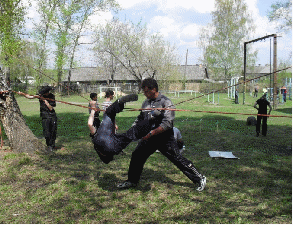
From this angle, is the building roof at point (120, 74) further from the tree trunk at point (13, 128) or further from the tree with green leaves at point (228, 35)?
the tree trunk at point (13, 128)

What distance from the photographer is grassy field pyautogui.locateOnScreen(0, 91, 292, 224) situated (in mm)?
3822

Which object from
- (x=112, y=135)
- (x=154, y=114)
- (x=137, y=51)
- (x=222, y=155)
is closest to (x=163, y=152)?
(x=154, y=114)

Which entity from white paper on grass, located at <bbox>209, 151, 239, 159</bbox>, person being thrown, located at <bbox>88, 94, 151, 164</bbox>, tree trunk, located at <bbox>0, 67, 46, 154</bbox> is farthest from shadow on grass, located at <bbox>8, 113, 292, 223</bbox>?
person being thrown, located at <bbox>88, 94, 151, 164</bbox>

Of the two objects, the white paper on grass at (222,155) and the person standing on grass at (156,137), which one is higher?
the person standing on grass at (156,137)

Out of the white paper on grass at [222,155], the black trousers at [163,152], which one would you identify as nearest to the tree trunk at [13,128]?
the black trousers at [163,152]

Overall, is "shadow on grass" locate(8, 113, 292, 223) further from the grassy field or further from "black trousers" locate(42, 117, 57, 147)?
"black trousers" locate(42, 117, 57, 147)

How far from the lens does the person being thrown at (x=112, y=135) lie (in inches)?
167

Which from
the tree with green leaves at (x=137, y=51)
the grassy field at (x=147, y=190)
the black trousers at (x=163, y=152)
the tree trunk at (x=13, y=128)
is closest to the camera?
the grassy field at (x=147, y=190)

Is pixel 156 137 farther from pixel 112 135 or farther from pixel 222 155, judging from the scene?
pixel 222 155

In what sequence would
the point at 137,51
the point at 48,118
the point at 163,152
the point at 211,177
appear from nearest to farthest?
the point at 163,152 → the point at 211,177 → the point at 48,118 → the point at 137,51

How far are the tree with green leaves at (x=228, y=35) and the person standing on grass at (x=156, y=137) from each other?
43801 millimetres

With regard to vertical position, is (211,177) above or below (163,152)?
below

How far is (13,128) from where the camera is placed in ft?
22.2

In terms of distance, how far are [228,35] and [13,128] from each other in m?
43.2
